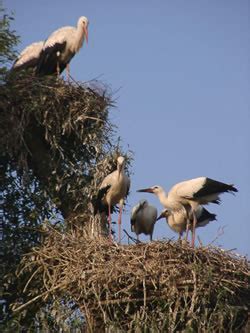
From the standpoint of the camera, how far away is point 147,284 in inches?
362

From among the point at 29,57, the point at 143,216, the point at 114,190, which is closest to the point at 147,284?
the point at 114,190

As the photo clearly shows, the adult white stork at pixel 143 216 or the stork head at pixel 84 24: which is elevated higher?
the stork head at pixel 84 24

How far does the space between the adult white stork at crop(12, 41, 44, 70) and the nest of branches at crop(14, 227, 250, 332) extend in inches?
122

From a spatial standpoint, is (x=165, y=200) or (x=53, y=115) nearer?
(x=53, y=115)

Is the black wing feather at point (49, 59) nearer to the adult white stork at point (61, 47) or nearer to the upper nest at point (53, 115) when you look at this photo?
the adult white stork at point (61, 47)

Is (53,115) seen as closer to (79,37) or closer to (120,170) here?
(120,170)

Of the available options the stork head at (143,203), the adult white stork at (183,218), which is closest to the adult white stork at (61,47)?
the stork head at (143,203)

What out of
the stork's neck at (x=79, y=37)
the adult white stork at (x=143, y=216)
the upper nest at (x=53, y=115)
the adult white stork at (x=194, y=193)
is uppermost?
the stork's neck at (x=79, y=37)

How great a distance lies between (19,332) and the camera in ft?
28.9

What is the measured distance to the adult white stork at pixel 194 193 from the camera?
36.9 feet

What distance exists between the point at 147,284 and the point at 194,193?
235cm

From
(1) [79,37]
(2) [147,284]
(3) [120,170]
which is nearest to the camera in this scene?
(2) [147,284]

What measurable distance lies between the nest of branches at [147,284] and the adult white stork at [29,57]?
3.09 metres

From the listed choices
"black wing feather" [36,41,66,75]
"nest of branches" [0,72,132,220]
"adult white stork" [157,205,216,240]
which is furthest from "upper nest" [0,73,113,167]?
"adult white stork" [157,205,216,240]
